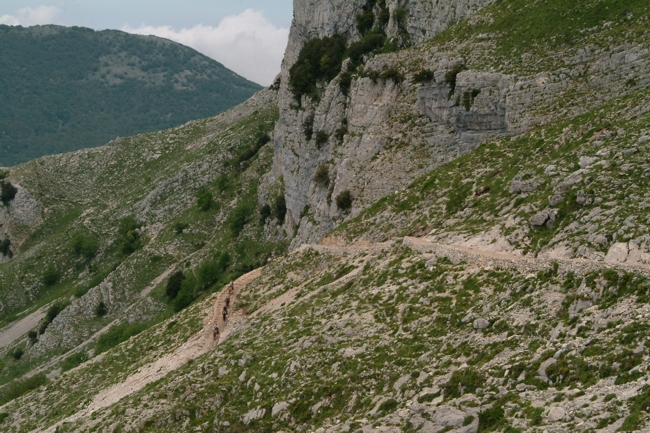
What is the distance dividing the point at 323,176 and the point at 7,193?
293 feet

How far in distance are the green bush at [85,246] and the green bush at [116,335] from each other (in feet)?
99.7

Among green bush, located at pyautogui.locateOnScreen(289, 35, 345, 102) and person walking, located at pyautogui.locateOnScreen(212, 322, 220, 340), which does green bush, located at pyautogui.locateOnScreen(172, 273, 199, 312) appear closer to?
green bush, located at pyautogui.locateOnScreen(289, 35, 345, 102)

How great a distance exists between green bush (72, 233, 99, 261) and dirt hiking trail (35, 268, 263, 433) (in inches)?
2682

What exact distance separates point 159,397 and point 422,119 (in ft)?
115

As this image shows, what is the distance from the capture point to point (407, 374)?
25109 mm

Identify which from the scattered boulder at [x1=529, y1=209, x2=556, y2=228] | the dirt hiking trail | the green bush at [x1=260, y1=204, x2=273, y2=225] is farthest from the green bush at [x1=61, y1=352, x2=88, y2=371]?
the scattered boulder at [x1=529, y1=209, x2=556, y2=228]

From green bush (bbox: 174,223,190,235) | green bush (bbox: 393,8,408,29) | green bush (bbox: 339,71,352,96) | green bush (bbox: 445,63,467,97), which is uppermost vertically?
green bush (bbox: 393,8,408,29)

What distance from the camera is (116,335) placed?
267 ft

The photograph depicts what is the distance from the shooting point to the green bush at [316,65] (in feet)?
268

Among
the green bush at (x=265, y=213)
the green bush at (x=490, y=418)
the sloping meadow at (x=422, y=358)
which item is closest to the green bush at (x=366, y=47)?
the green bush at (x=265, y=213)

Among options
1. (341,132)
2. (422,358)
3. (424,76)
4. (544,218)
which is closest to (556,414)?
(422,358)

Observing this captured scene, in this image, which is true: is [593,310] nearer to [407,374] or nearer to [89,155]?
[407,374]

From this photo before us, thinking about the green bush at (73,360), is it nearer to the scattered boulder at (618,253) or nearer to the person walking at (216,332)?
the person walking at (216,332)

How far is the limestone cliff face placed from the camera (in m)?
55.3
